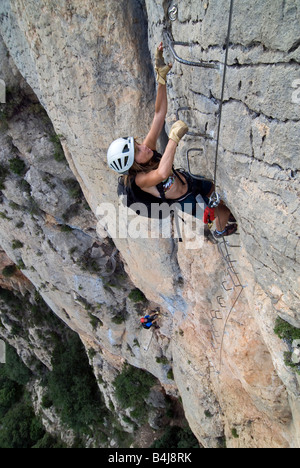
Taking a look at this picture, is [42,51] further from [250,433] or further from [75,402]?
[75,402]

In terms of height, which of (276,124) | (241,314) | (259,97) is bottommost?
(241,314)

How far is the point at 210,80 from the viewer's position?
2801 mm

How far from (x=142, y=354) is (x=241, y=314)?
6144 mm

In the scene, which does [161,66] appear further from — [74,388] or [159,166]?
[74,388]

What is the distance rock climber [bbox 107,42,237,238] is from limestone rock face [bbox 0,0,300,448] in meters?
0.25

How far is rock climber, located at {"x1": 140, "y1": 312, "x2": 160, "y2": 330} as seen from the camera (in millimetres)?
9031

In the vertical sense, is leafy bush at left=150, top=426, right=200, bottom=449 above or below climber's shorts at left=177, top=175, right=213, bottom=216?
below

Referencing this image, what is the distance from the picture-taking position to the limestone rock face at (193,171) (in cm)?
236

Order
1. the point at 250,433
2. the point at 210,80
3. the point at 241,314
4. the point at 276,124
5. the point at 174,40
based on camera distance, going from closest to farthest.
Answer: the point at 276,124
the point at 210,80
the point at 174,40
the point at 241,314
the point at 250,433

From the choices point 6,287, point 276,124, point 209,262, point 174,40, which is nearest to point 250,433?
point 209,262

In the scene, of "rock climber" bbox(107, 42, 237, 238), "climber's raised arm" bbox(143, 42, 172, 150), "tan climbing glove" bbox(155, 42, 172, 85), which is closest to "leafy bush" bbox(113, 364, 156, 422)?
"rock climber" bbox(107, 42, 237, 238)

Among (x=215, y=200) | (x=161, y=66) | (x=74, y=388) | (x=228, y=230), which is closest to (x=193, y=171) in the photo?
(x=215, y=200)

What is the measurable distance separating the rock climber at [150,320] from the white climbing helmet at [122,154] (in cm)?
668

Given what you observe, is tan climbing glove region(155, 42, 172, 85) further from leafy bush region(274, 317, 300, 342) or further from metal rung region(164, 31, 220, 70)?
leafy bush region(274, 317, 300, 342)
